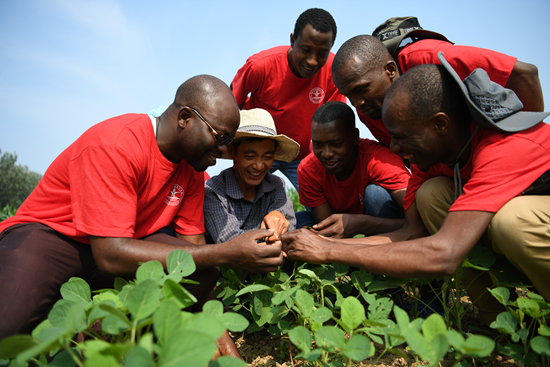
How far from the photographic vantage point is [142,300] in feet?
3.25

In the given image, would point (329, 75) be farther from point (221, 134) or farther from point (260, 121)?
point (221, 134)

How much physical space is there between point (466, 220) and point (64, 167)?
2.13 metres

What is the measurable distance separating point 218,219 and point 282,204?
0.54 m

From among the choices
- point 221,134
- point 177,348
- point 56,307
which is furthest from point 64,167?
point 177,348

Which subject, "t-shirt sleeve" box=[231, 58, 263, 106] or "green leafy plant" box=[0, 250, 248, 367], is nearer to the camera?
"green leafy plant" box=[0, 250, 248, 367]

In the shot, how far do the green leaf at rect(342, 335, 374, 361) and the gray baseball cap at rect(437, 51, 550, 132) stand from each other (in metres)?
1.23

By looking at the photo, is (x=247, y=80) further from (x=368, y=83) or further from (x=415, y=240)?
(x=415, y=240)

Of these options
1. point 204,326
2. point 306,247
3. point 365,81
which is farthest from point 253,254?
point 365,81

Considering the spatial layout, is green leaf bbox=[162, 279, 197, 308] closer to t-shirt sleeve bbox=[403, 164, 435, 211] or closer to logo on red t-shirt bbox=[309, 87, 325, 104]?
t-shirt sleeve bbox=[403, 164, 435, 211]

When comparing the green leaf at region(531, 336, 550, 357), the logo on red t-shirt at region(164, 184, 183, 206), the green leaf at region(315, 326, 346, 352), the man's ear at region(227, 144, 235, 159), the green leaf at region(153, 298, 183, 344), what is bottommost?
the green leaf at region(531, 336, 550, 357)

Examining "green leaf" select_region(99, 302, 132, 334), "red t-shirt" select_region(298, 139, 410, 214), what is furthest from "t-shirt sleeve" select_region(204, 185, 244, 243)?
"green leaf" select_region(99, 302, 132, 334)

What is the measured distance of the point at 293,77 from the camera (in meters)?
3.54

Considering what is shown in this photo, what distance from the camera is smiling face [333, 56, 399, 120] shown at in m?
2.59

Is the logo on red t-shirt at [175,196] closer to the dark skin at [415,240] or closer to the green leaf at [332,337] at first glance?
the dark skin at [415,240]
